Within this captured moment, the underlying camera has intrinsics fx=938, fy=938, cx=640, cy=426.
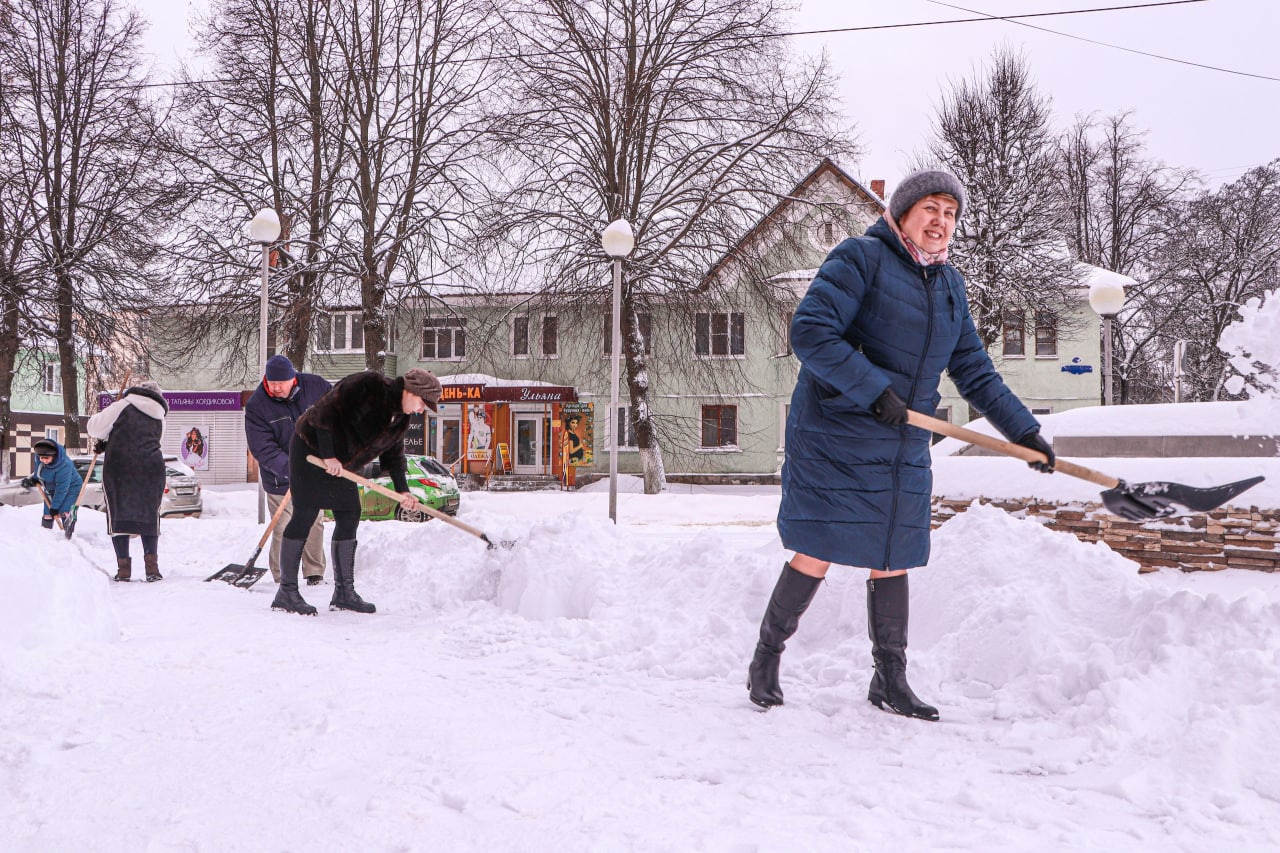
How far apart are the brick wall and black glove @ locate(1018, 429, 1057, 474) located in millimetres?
3195

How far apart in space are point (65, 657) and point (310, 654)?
951mm

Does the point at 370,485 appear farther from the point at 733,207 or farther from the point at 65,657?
the point at 733,207

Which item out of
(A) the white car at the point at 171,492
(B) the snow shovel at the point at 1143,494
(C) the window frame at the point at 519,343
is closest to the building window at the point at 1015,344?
(C) the window frame at the point at 519,343

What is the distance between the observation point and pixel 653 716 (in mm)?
3336

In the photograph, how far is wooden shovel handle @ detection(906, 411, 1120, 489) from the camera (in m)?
3.05

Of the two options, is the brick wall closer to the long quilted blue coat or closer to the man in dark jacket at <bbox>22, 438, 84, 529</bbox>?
the long quilted blue coat

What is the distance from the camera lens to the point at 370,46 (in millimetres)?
19328

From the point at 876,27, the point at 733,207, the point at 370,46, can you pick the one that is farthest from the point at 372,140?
the point at 876,27

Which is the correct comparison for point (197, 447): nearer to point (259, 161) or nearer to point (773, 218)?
point (259, 161)

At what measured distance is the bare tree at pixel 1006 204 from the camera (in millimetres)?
22219

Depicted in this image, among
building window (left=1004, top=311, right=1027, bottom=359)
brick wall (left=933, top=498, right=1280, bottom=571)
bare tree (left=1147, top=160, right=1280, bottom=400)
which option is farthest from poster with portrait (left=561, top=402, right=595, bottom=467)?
brick wall (left=933, top=498, right=1280, bottom=571)

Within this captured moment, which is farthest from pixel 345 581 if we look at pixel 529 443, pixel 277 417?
pixel 529 443

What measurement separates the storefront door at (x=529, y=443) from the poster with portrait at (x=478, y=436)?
86cm

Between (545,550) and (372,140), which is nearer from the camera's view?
(545,550)
